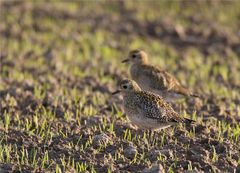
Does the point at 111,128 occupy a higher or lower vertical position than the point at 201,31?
lower

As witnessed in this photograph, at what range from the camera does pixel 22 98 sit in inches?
479

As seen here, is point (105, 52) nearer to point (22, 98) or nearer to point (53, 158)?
point (22, 98)

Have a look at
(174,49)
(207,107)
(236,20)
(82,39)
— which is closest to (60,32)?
(82,39)

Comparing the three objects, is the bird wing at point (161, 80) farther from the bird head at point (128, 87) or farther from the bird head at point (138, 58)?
the bird head at point (128, 87)

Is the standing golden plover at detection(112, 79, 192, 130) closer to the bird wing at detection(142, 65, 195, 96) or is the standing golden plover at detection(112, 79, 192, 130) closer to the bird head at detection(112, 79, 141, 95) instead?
the bird head at detection(112, 79, 141, 95)

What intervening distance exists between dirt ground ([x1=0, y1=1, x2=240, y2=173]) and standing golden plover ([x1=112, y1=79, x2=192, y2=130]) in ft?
0.56

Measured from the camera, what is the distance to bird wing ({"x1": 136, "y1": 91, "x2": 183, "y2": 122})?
33.7ft

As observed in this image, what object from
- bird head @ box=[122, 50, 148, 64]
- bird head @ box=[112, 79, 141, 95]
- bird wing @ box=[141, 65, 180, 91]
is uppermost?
bird head @ box=[122, 50, 148, 64]

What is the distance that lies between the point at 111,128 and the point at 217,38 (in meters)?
7.61

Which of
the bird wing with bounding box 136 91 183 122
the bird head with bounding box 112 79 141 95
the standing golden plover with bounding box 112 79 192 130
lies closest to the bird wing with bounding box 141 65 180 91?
the bird head with bounding box 112 79 141 95

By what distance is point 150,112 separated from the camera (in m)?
10.4

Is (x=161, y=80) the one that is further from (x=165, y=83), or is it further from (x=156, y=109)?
(x=156, y=109)

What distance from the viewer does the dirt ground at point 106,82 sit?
31.1 feet

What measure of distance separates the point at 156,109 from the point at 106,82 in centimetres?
360
